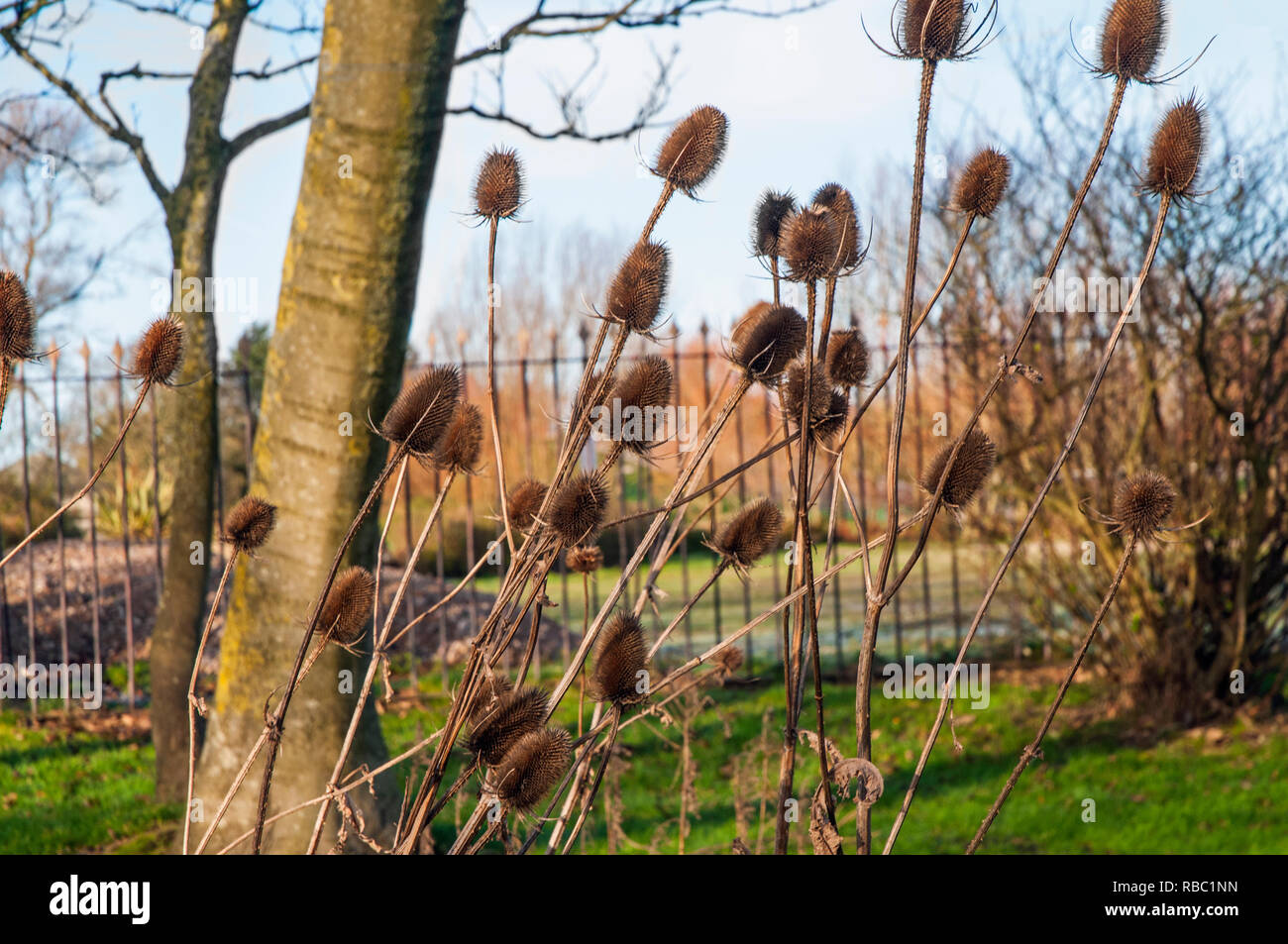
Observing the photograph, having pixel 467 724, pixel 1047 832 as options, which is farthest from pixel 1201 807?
pixel 467 724

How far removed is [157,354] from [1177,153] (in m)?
1.45

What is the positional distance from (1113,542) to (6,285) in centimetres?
661

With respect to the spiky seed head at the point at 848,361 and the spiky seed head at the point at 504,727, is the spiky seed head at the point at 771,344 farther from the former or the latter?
the spiky seed head at the point at 504,727

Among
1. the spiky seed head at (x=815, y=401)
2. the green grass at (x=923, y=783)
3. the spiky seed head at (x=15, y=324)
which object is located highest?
the spiky seed head at (x=15, y=324)

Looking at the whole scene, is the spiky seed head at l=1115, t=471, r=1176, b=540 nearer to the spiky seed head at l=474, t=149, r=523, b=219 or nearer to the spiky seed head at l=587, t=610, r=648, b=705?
the spiky seed head at l=587, t=610, r=648, b=705

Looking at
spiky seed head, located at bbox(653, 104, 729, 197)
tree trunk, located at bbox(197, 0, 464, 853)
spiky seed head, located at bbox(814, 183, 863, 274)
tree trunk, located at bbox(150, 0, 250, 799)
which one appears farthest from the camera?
tree trunk, located at bbox(150, 0, 250, 799)

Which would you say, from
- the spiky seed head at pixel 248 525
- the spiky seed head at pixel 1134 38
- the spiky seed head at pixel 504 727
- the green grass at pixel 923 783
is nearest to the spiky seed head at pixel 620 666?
the spiky seed head at pixel 504 727

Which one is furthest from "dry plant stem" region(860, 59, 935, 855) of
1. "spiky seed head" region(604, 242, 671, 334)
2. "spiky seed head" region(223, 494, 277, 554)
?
"spiky seed head" region(223, 494, 277, 554)

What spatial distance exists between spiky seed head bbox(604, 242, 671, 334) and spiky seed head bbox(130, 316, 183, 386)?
2.22 ft

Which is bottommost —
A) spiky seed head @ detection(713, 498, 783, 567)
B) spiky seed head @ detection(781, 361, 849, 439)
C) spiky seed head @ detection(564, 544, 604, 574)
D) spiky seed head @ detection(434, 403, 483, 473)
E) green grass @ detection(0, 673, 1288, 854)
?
green grass @ detection(0, 673, 1288, 854)

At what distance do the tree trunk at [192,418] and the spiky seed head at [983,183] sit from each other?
4811 millimetres

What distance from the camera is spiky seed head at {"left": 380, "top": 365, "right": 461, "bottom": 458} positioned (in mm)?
1553

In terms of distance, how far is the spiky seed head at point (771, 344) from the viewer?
1502mm

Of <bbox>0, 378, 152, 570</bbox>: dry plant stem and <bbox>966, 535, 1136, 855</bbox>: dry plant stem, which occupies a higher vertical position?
<bbox>0, 378, 152, 570</bbox>: dry plant stem
